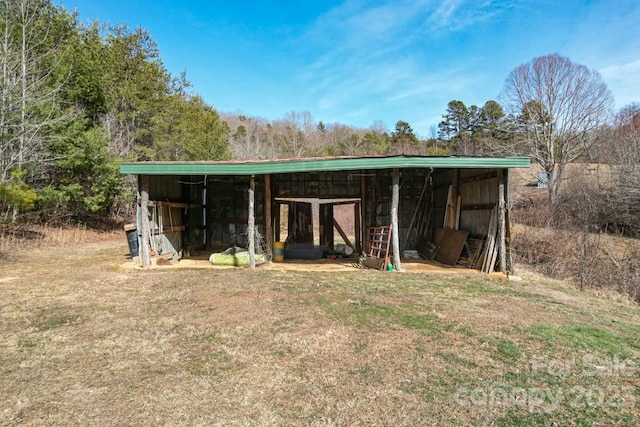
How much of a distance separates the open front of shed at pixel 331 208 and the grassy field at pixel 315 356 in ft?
7.39

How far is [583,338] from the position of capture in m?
4.09

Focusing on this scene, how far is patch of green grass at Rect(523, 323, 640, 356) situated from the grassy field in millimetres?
27

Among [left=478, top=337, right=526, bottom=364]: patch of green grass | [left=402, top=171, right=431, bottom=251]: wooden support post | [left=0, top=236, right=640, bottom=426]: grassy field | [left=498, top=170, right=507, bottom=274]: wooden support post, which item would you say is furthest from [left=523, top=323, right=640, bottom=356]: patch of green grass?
[left=402, top=171, right=431, bottom=251]: wooden support post

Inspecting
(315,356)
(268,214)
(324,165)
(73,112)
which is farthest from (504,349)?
(73,112)

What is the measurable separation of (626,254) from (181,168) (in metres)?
12.1

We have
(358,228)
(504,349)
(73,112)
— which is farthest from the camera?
(73,112)

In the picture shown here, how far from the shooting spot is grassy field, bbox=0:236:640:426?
8.86 feet

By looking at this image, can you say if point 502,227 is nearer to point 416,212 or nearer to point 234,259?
point 416,212

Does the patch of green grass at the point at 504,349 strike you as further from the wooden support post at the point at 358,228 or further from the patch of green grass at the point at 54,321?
the wooden support post at the point at 358,228

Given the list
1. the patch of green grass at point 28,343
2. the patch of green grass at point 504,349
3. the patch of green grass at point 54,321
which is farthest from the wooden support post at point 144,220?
the patch of green grass at point 504,349

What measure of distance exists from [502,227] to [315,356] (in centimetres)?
597

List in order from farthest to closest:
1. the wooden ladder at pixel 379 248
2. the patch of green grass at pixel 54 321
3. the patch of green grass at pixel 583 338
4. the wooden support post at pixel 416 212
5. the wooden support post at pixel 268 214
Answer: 1. the wooden support post at pixel 416 212
2. the wooden support post at pixel 268 214
3. the wooden ladder at pixel 379 248
4. the patch of green grass at pixel 54 321
5. the patch of green grass at pixel 583 338

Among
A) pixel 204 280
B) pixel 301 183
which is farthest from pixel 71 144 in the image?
pixel 204 280

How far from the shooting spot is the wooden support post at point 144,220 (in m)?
8.52
